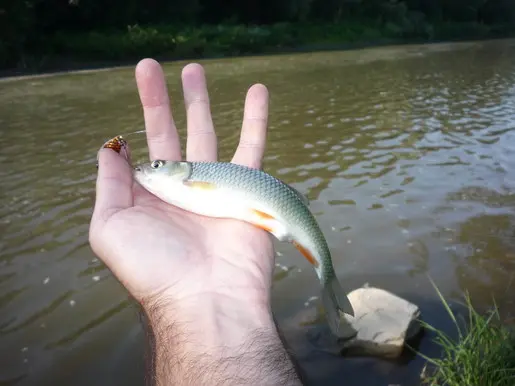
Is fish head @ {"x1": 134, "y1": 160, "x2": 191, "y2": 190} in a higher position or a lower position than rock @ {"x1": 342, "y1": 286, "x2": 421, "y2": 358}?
higher

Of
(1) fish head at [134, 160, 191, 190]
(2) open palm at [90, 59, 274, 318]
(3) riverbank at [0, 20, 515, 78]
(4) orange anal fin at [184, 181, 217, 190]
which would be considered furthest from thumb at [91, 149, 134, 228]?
(3) riverbank at [0, 20, 515, 78]

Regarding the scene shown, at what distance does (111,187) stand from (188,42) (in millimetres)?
35042

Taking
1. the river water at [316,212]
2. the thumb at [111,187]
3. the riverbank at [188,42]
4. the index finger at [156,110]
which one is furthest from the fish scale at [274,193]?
the riverbank at [188,42]

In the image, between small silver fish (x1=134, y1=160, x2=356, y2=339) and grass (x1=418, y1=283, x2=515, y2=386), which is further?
grass (x1=418, y1=283, x2=515, y2=386)

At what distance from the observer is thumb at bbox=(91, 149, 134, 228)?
306 cm

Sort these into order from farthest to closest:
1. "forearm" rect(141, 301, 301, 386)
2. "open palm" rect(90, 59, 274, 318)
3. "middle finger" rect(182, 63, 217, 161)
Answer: "middle finger" rect(182, 63, 217, 161) < "open palm" rect(90, 59, 274, 318) < "forearm" rect(141, 301, 301, 386)

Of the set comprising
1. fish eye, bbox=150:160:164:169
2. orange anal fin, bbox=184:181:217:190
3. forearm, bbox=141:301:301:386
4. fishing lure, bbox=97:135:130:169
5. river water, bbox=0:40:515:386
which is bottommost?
river water, bbox=0:40:515:386

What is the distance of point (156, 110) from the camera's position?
13.1 ft

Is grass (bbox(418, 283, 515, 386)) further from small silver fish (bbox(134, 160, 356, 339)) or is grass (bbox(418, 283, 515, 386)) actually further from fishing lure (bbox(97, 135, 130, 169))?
fishing lure (bbox(97, 135, 130, 169))

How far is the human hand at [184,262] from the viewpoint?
2736 mm

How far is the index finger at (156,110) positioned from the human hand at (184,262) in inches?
25.8

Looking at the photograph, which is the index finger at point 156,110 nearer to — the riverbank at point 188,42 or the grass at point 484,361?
the grass at point 484,361

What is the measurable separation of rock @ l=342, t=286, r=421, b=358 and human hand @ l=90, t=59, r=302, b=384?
1.98 m

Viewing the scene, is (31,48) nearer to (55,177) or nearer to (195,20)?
(195,20)
